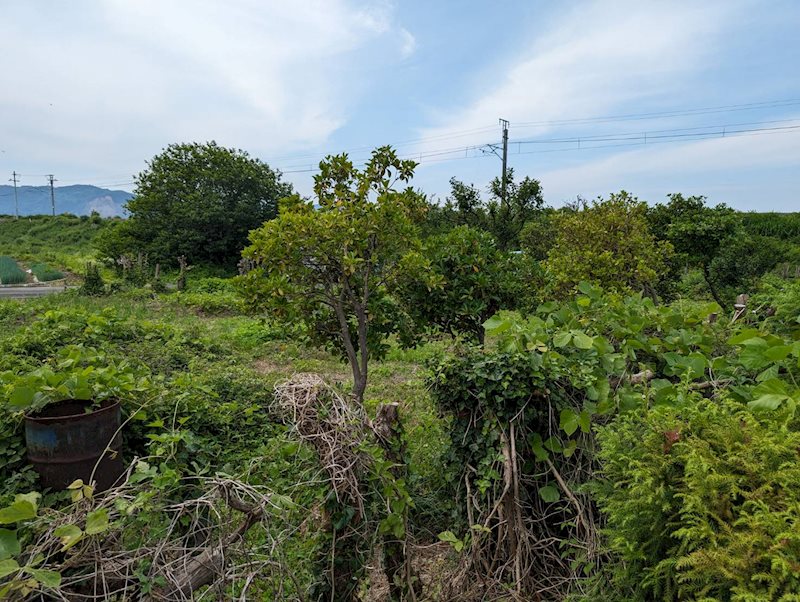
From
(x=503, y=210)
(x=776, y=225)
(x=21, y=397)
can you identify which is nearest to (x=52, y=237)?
(x=503, y=210)

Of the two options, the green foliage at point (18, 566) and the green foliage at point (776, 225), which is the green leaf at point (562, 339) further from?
the green foliage at point (776, 225)

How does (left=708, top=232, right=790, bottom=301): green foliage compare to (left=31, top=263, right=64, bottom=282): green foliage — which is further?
(left=31, top=263, right=64, bottom=282): green foliage

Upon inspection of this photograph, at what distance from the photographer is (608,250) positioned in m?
5.83

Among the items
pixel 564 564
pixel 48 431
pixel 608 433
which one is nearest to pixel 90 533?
pixel 48 431

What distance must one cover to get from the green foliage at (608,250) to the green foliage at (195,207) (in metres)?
15.4

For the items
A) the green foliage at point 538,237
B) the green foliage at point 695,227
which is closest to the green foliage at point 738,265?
the green foliage at point 695,227

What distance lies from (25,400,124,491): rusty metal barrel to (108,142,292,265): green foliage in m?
17.7

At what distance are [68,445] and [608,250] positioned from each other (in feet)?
18.3

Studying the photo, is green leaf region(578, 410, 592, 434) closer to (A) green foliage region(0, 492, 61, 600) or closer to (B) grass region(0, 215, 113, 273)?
(A) green foliage region(0, 492, 61, 600)

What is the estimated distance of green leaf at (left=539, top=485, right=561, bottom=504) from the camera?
86.9 inches

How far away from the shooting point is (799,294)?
244 cm

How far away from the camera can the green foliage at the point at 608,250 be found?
17.8 feet

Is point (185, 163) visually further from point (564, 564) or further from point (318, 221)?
point (564, 564)

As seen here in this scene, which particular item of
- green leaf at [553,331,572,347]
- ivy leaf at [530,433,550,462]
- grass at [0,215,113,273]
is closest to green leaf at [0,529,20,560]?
ivy leaf at [530,433,550,462]
